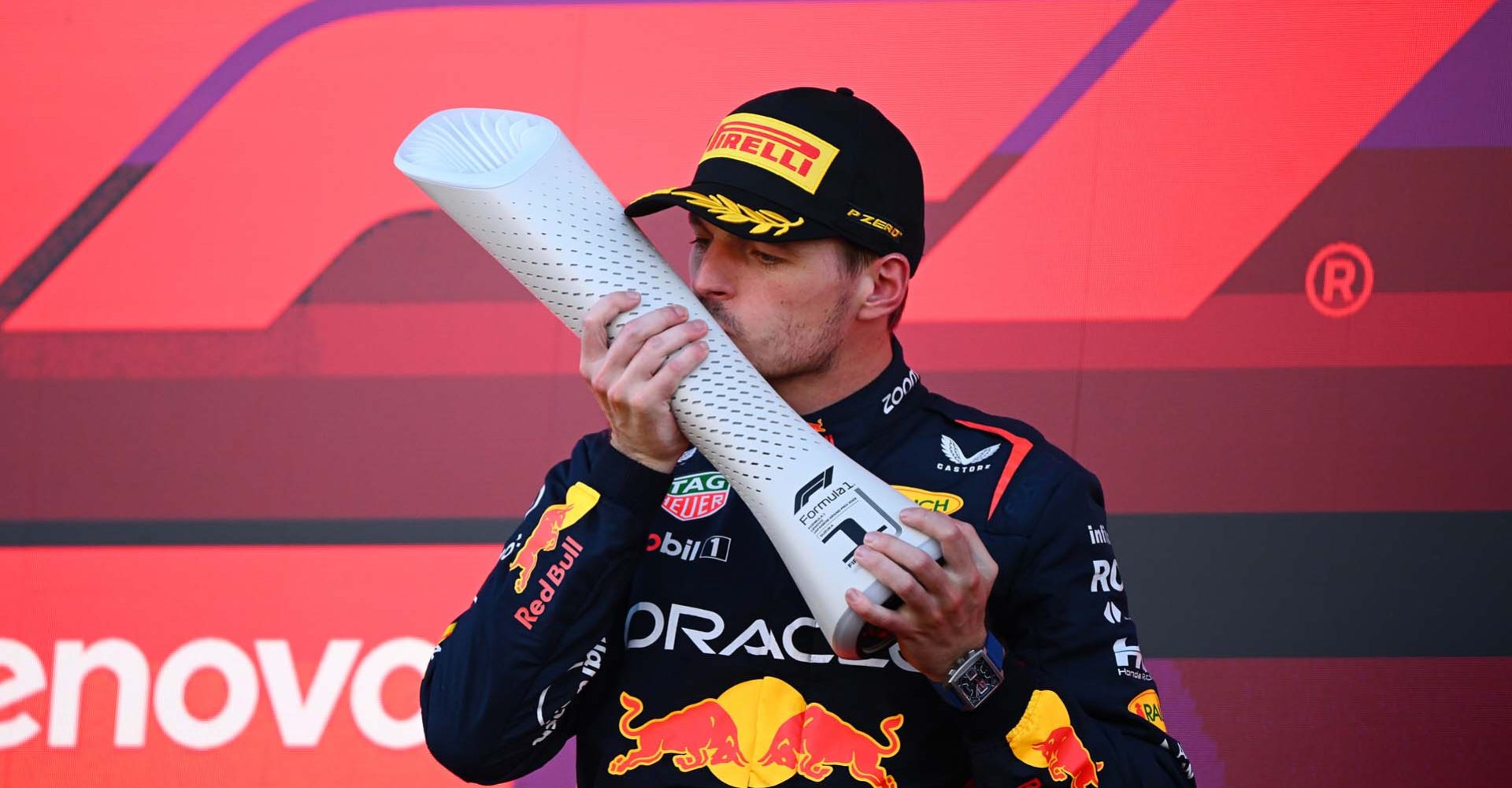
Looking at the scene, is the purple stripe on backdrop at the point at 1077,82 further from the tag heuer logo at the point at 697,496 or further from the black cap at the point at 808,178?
the tag heuer logo at the point at 697,496

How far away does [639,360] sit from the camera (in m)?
1.16

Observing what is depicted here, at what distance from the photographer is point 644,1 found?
2.43 metres

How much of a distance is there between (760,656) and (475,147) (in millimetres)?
537

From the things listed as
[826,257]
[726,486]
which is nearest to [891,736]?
[726,486]

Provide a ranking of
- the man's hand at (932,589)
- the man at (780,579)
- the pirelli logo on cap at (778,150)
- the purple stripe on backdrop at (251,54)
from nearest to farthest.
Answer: the man's hand at (932,589) < the man at (780,579) < the pirelli logo on cap at (778,150) < the purple stripe on backdrop at (251,54)

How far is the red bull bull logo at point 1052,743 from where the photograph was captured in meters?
1.16

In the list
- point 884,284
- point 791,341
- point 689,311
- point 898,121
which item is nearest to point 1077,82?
point 898,121

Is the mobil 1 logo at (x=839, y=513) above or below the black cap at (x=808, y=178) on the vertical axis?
below

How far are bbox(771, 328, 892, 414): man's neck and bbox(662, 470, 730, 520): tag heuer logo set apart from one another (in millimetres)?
111

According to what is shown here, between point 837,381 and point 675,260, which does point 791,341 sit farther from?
point 675,260

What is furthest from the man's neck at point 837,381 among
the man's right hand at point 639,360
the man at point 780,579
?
the man's right hand at point 639,360

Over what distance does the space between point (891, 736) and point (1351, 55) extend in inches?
64.8

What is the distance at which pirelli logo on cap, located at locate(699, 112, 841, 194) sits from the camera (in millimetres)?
1312

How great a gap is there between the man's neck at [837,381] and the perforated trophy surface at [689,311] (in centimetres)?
15
